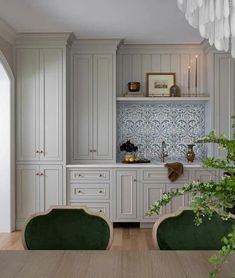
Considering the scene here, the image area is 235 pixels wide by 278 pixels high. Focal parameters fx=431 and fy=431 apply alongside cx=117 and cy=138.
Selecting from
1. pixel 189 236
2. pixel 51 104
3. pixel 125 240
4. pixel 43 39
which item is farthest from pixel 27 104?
pixel 189 236

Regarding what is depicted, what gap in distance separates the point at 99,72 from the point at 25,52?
40.5 inches

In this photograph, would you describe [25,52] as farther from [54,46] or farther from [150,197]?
[150,197]

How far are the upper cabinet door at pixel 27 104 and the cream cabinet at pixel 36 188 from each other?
0.18 meters

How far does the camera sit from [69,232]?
225 cm

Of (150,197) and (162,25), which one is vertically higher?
(162,25)

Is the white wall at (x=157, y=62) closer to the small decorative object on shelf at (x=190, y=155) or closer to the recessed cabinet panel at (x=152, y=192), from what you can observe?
the small decorative object on shelf at (x=190, y=155)

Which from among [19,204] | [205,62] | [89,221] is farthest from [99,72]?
[89,221]

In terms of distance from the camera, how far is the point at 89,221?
226cm

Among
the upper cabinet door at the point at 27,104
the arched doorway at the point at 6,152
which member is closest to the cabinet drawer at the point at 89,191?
the upper cabinet door at the point at 27,104

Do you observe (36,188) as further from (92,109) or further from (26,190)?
(92,109)

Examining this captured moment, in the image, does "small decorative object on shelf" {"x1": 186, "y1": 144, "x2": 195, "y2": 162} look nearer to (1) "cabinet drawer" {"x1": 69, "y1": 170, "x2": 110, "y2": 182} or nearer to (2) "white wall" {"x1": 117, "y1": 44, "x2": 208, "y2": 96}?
(2) "white wall" {"x1": 117, "y1": 44, "x2": 208, "y2": 96}

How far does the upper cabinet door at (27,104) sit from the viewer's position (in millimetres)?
5672

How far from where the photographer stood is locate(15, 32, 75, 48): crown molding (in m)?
5.59

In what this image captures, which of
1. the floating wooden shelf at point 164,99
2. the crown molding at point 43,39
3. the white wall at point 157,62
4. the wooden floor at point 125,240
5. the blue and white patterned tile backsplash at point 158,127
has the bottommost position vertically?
the wooden floor at point 125,240
